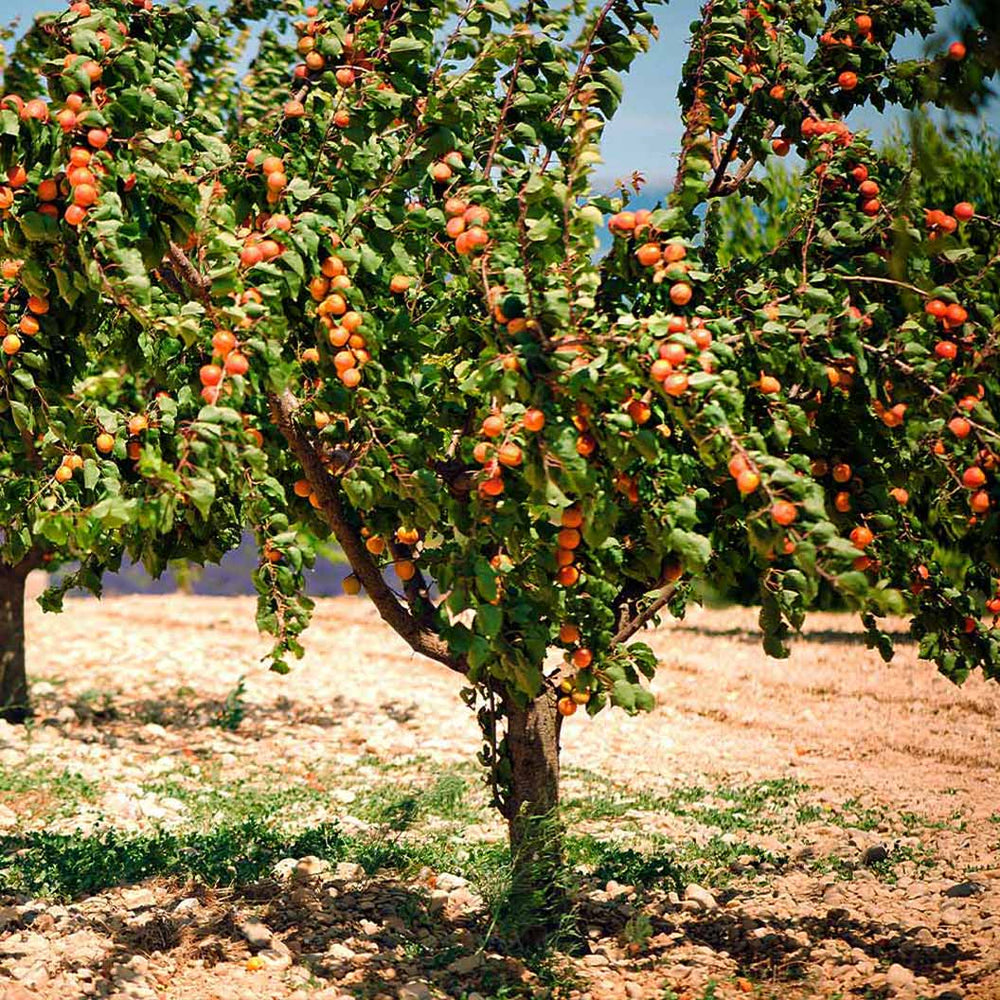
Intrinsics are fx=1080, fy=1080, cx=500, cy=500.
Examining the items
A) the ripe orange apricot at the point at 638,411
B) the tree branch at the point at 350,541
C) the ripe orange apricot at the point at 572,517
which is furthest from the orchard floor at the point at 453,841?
the ripe orange apricot at the point at 638,411

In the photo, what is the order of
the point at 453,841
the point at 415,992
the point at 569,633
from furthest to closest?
the point at 453,841 < the point at 415,992 < the point at 569,633

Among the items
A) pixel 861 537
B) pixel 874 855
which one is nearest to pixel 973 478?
pixel 861 537

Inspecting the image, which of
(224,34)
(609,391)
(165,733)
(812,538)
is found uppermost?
(224,34)

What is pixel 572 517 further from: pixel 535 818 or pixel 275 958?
pixel 275 958

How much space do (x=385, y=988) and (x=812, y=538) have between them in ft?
7.96

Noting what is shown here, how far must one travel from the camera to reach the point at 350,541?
4031 mm

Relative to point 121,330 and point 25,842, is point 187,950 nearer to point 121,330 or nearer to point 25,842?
point 25,842

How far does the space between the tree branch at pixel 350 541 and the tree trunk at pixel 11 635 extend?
536 cm

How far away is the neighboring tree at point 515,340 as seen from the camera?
9.99ft

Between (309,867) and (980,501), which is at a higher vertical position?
(980,501)

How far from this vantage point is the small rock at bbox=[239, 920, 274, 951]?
14.4 feet

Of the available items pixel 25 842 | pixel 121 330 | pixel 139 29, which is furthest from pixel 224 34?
pixel 25 842

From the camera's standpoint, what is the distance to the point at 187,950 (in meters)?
4.34

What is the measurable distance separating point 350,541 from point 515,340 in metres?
1.26
